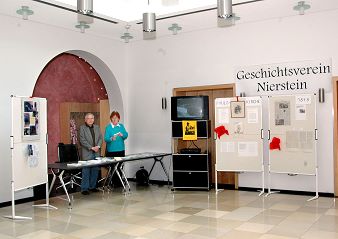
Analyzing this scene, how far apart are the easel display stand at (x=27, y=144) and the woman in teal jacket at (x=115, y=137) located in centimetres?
169

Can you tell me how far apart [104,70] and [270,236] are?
558 centimetres

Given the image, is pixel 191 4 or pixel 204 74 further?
pixel 204 74

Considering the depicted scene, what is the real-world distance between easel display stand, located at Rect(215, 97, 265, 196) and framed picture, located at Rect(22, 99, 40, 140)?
10.8 ft

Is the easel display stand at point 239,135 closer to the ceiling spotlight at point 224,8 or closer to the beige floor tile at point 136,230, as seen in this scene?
the beige floor tile at point 136,230

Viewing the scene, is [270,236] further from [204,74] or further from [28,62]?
[28,62]

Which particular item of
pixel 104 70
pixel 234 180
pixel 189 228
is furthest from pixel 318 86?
pixel 104 70

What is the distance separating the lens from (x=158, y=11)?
7.07m

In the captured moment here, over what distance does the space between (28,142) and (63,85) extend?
101 inches

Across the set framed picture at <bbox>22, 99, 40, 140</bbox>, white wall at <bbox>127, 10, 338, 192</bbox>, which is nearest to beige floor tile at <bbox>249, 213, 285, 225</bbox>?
white wall at <bbox>127, 10, 338, 192</bbox>

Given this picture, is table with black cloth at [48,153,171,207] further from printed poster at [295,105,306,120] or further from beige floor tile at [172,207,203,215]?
printed poster at [295,105,306,120]

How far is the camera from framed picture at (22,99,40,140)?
19.7 ft

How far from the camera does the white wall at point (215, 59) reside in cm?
700

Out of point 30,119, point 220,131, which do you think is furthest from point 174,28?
point 30,119

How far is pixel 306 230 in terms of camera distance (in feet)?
16.3
